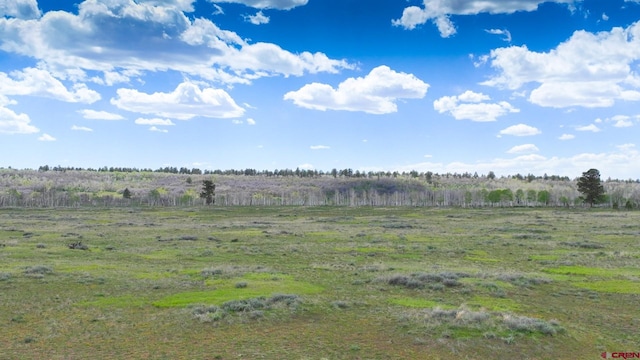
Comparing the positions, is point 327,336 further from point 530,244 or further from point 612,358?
point 530,244

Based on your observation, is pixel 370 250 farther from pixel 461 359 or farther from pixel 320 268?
pixel 461 359

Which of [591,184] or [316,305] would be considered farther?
[591,184]

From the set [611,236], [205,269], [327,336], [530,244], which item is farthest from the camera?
[611,236]

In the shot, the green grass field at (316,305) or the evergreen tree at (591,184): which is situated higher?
the evergreen tree at (591,184)

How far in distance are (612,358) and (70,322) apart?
2086cm

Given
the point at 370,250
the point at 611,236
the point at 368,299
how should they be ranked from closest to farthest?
1. the point at 368,299
2. the point at 370,250
3. the point at 611,236

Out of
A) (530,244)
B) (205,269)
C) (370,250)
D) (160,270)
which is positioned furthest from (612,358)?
(530,244)

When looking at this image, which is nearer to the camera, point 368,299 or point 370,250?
point 368,299

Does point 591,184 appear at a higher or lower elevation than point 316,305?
higher

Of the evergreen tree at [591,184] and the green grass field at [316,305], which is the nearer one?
the green grass field at [316,305]

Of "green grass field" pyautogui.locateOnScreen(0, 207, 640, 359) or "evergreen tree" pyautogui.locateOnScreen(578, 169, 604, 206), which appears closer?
"green grass field" pyautogui.locateOnScreen(0, 207, 640, 359)

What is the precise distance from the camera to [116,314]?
Answer: 2169 cm

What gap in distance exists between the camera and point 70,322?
66.6ft

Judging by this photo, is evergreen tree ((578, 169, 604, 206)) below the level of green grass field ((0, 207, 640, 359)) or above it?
above
